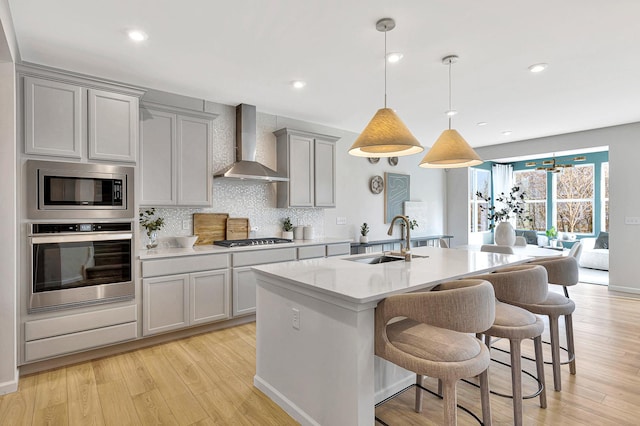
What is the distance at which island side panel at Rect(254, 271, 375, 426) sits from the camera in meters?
1.74

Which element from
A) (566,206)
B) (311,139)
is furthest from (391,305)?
(566,206)

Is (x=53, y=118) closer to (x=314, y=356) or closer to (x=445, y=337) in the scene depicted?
(x=314, y=356)

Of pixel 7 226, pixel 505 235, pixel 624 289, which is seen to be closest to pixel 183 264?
pixel 7 226

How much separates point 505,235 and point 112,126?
4.15m

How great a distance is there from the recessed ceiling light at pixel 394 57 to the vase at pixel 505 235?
7.44 feet

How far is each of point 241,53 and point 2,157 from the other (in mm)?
1866

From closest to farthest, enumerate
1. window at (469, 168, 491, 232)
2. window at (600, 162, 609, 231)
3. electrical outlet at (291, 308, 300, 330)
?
1. electrical outlet at (291, 308, 300, 330)
2. window at (600, 162, 609, 231)
3. window at (469, 168, 491, 232)

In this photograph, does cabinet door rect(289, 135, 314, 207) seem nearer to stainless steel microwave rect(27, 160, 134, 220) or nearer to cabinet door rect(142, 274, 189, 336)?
cabinet door rect(142, 274, 189, 336)

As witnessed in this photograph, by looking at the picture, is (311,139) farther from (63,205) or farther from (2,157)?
(2,157)

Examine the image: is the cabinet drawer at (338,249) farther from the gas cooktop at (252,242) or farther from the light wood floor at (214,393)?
the light wood floor at (214,393)

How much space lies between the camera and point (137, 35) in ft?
8.38

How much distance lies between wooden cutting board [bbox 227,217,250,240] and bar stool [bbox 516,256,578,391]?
3.07m

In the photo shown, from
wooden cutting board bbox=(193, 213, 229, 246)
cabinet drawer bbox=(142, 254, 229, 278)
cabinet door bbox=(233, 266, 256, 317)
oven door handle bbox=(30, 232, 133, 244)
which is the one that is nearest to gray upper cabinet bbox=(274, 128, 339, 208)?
wooden cutting board bbox=(193, 213, 229, 246)

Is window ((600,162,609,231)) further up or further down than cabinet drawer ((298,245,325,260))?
further up
